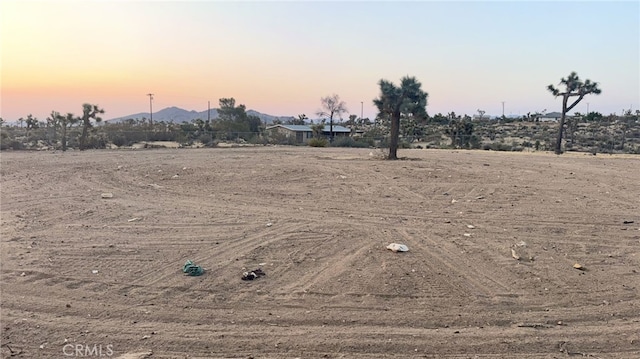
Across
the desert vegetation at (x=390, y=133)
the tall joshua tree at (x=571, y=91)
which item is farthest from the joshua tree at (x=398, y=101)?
the tall joshua tree at (x=571, y=91)

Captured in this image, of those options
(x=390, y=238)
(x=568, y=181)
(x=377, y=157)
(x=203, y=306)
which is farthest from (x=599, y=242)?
(x=377, y=157)

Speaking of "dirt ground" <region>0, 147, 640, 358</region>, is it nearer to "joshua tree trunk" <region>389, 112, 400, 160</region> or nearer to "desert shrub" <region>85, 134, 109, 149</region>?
"joshua tree trunk" <region>389, 112, 400, 160</region>

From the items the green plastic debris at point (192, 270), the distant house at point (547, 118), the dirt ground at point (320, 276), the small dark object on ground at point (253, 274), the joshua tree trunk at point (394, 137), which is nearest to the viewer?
the dirt ground at point (320, 276)

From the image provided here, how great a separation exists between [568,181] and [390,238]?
10352 mm

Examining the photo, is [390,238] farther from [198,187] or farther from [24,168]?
[24,168]

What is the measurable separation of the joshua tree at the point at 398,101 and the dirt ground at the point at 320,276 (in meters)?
13.5

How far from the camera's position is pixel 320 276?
6.50m

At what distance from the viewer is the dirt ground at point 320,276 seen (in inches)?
188

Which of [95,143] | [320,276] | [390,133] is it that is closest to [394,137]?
[390,133]

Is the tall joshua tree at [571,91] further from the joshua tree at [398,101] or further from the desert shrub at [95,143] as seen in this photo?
the desert shrub at [95,143]

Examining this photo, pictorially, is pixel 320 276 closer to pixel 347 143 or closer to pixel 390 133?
pixel 390 133

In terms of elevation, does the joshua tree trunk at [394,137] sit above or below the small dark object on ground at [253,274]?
above

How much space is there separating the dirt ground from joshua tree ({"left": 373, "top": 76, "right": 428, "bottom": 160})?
1346 centimetres

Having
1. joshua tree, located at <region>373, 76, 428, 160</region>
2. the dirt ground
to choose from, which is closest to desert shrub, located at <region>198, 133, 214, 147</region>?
joshua tree, located at <region>373, 76, 428, 160</region>
